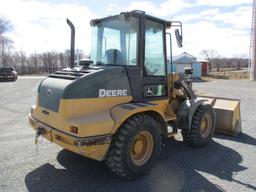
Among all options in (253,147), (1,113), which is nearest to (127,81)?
(253,147)

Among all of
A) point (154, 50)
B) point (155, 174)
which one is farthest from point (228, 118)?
point (155, 174)

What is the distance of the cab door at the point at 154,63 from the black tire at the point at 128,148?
63 cm

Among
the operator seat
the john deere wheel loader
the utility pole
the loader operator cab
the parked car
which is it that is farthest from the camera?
the utility pole

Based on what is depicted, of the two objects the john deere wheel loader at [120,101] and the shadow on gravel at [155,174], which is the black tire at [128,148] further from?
the shadow on gravel at [155,174]

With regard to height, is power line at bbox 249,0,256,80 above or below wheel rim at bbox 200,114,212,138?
above

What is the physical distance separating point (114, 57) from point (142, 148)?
167cm

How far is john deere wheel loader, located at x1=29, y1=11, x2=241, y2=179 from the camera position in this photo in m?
4.40

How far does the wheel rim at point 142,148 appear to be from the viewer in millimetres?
4853

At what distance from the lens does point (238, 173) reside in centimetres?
509

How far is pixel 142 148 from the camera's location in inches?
199

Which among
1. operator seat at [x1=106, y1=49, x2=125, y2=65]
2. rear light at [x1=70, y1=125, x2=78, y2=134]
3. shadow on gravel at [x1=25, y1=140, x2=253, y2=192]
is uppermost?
operator seat at [x1=106, y1=49, x2=125, y2=65]

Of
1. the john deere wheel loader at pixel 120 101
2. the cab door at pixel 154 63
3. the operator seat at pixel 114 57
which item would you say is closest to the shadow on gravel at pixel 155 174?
the john deere wheel loader at pixel 120 101

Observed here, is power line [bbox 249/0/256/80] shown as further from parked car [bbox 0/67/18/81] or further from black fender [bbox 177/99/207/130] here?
black fender [bbox 177/99/207/130]

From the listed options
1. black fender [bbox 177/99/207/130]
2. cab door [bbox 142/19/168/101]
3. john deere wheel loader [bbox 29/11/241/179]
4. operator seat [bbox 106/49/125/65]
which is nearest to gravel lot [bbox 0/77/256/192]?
john deere wheel loader [bbox 29/11/241/179]
